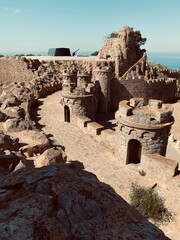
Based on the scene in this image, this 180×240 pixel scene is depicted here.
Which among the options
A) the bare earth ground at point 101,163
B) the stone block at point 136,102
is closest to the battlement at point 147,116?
the stone block at point 136,102

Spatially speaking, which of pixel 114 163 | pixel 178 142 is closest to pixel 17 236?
pixel 114 163

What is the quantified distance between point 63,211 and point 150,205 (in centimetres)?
590

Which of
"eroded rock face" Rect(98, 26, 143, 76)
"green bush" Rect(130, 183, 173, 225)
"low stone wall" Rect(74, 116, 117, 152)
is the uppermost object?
"eroded rock face" Rect(98, 26, 143, 76)

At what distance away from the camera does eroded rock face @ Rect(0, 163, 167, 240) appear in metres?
2.18

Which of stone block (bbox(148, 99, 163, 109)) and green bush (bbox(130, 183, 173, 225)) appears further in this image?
stone block (bbox(148, 99, 163, 109))

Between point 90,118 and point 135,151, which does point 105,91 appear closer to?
point 90,118

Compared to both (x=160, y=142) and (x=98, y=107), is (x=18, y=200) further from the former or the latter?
(x=98, y=107)

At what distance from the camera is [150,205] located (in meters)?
7.46

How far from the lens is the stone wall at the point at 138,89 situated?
→ 23.7 meters

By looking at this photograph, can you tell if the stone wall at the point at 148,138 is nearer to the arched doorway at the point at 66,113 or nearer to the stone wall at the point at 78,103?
the stone wall at the point at 78,103

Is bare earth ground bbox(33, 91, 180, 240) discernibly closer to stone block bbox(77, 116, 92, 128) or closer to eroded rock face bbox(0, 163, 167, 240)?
stone block bbox(77, 116, 92, 128)

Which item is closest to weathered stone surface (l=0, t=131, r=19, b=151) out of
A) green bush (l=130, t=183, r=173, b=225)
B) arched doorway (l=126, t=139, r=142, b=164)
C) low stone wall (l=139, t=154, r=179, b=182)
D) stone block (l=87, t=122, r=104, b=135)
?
stone block (l=87, t=122, r=104, b=135)

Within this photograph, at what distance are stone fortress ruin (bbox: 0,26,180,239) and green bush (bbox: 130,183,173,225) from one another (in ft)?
2.91

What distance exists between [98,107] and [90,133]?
10184mm
